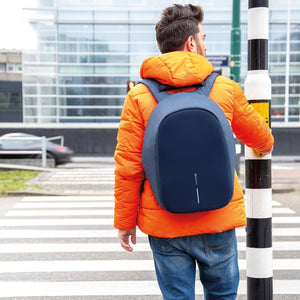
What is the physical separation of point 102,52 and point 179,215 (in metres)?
21.5

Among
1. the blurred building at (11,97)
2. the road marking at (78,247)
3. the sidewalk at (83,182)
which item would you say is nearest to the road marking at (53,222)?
the road marking at (78,247)

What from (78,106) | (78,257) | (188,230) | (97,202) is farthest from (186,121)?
(78,106)

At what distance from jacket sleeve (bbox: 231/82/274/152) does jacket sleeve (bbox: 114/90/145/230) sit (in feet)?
1.46

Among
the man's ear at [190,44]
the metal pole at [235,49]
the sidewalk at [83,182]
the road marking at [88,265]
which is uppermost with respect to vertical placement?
the metal pole at [235,49]

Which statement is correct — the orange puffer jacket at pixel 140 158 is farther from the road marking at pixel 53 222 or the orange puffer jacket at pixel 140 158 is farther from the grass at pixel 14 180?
the grass at pixel 14 180

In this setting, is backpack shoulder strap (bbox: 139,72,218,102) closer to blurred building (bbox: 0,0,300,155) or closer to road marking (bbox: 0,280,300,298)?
road marking (bbox: 0,280,300,298)

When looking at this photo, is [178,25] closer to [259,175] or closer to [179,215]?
[179,215]

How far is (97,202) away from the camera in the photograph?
9195mm

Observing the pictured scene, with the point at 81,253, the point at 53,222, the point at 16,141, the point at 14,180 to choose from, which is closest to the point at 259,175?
the point at 81,253

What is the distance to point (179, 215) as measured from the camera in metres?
2.08

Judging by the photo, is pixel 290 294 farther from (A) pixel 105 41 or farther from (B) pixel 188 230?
(A) pixel 105 41

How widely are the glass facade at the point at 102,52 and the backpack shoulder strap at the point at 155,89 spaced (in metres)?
20.6

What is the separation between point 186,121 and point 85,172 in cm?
1268

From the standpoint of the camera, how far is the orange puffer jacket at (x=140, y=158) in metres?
2.06
